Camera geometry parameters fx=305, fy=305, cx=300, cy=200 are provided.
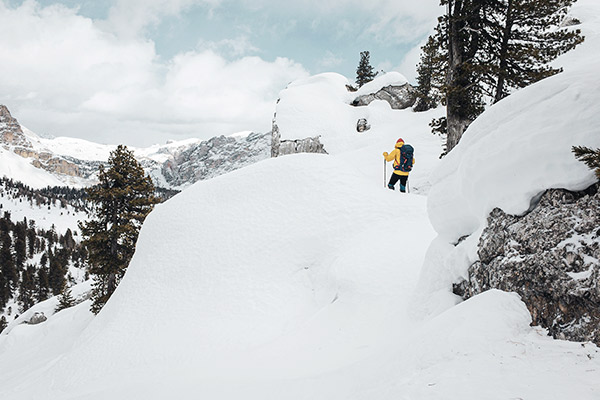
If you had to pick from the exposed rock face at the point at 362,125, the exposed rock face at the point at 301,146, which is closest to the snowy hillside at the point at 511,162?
the exposed rock face at the point at 301,146

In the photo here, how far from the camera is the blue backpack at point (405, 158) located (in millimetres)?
13492

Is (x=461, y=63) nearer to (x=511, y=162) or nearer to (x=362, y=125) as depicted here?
(x=511, y=162)

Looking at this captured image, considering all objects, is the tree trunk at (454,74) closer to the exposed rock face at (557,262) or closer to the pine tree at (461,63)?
the pine tree at (461,63)

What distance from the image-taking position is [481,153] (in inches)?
175

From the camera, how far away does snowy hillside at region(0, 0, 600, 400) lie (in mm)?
3242

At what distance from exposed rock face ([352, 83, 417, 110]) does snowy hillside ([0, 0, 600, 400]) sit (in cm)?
2367

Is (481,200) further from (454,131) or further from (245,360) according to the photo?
(454,131)

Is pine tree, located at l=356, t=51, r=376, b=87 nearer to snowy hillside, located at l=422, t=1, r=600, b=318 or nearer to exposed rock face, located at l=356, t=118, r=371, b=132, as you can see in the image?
exposed rock face, located at l=356, t=118, r=371, b=132

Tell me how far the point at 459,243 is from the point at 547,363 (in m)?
2.60

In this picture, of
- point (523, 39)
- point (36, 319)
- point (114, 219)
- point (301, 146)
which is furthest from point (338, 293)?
point (36, 319)

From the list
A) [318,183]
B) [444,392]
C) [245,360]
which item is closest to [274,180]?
[318,183]

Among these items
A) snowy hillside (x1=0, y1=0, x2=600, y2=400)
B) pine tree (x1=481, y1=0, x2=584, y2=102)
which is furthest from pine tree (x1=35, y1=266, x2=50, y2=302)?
→ pine tree (x1=481, y1=0, x2=584, y2=102)

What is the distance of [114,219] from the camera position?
17672 millimetres

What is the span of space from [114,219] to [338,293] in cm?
1549
